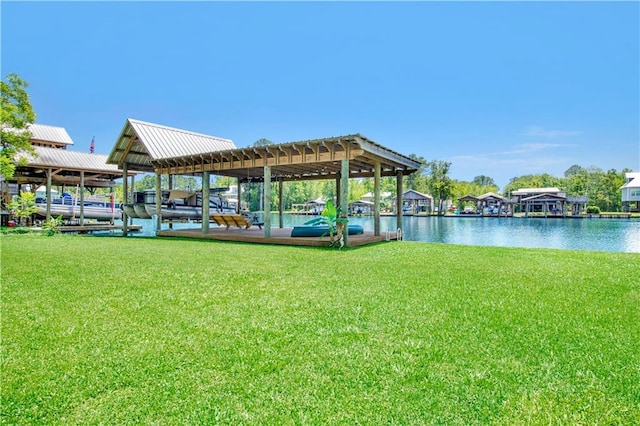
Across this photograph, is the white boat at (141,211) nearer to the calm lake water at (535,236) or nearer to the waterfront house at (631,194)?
the calm lake water at (535,236)

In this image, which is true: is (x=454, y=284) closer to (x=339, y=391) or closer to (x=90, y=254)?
(x=339, y=391)

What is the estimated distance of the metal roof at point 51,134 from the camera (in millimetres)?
26997

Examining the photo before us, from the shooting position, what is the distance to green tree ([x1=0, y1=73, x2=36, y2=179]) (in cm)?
1577

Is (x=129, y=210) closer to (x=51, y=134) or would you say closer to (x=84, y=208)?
(x=84, y=208)

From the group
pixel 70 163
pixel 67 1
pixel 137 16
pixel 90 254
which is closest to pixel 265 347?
pixel 90 254

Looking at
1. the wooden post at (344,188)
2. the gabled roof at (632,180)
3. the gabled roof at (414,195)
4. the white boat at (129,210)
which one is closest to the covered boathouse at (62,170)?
the white boat at (129,210)

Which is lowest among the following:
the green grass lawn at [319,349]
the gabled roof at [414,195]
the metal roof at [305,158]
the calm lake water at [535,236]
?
the calm lake water at [535,236]

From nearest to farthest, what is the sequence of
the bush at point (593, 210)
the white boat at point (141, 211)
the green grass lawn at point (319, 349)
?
the green grass lawn at point (319, 349) → the white boat at point (141, 211) → the bush at point (593, 210)

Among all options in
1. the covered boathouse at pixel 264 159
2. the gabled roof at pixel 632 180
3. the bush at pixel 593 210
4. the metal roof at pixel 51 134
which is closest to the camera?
the covered boathouse at pixel 264 159

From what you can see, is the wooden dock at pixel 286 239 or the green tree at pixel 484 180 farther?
the green tree at pixel 484 180

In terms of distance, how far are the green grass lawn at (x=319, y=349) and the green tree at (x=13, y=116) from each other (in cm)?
1439

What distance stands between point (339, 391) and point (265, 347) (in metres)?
0.90

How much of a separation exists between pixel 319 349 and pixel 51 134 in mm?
33852

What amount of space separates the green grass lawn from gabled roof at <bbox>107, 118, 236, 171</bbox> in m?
10.3
